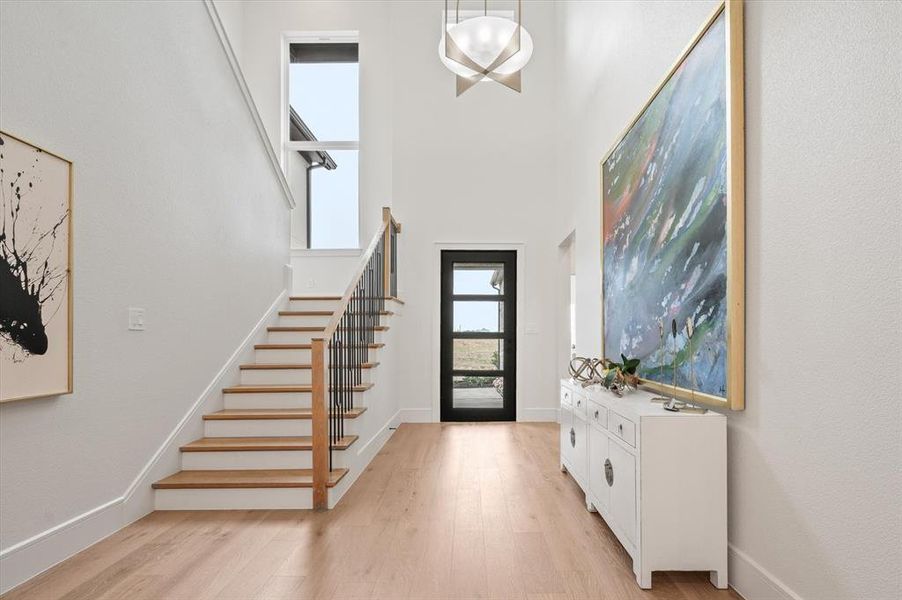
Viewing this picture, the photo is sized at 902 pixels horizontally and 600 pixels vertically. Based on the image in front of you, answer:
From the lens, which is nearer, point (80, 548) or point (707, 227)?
point (707, 227)

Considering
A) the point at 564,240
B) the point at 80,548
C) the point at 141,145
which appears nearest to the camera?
the point at 80,548

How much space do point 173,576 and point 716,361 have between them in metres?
2.51

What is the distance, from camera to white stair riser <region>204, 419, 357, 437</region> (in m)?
3.64

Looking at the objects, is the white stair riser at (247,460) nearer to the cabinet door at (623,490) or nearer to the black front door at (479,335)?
the cabinet door at (623,490)

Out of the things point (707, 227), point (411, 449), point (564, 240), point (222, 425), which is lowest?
point (411, 449)

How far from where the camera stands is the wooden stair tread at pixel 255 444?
335 cm

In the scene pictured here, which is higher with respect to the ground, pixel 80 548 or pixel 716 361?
pixel 716 361

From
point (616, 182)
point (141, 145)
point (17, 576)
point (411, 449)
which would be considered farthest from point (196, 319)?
point (616, 182)

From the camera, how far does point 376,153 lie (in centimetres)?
649

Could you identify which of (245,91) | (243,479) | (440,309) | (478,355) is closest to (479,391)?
(478,355)

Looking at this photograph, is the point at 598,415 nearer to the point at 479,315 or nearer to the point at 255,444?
the point at 255,444

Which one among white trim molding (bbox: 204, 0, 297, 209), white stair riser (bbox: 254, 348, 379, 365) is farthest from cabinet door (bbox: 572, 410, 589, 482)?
white trim molding (bbox: 204, 0, 297, 209)

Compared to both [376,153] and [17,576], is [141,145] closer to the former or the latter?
[17,576]

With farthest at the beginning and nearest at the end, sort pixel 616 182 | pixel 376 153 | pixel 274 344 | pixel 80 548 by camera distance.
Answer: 1. pixel 376 153
2. pixel 274 344
3. pixel 616 182
4. pixel 80 548
